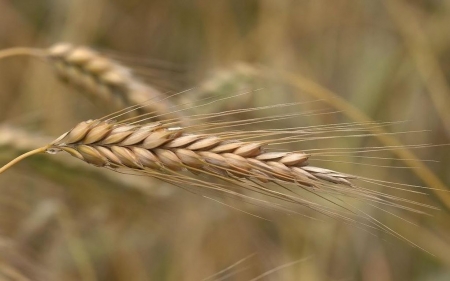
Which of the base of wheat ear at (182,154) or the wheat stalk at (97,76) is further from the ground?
the wheat stalk at (97,76)

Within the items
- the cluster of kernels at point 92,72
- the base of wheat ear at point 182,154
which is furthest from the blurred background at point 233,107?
the base of wheat ear at point 182,154

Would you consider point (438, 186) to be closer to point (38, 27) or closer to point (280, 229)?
point (280, 229)

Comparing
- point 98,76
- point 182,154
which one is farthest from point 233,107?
point 182,154

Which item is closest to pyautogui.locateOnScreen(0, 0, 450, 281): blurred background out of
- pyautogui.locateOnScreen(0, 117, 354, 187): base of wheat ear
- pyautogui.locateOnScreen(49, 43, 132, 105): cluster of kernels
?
pyautogui.locateOnScreen(49, 43, 132, 105): cluster of kernels

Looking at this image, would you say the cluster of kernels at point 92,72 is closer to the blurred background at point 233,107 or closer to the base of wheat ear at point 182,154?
the blurred background at point 233,107

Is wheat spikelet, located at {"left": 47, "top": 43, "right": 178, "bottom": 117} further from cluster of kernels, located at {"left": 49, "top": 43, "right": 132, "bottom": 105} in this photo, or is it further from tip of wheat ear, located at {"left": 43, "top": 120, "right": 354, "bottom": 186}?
tip of wheat ear, located at {"left": 43, "top": 120, "right": 354, "bottom": 186}

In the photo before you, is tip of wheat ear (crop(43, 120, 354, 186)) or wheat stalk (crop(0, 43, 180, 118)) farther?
wheat stalk (crop(0, 43, 180, 118))
